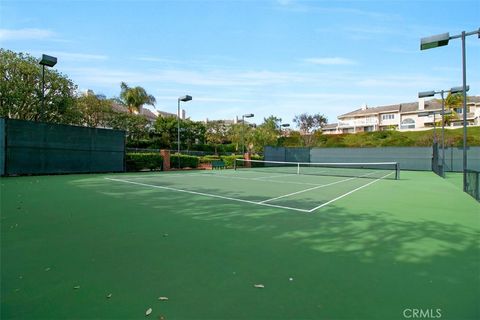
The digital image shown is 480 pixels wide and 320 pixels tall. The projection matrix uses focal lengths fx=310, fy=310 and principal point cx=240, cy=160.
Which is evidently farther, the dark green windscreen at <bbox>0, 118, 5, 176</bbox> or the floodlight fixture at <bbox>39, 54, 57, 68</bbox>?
the dark green windscreen at <bbox>0, 118, 5, 176</bbox>

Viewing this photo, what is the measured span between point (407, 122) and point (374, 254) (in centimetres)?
6840

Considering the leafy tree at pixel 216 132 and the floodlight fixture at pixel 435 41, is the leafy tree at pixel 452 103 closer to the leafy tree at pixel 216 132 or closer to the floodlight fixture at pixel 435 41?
the leafy tree at pixel 216 132

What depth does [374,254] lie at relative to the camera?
12.8ft

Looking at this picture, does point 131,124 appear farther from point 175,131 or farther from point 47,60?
point 47,60

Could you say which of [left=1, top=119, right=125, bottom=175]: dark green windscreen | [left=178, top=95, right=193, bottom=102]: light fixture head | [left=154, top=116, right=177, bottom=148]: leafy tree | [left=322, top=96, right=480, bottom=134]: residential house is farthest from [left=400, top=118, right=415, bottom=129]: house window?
[left=1, top=119, right=125, bottom=175]: dark green windscreen

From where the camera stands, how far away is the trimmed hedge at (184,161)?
23969 mm

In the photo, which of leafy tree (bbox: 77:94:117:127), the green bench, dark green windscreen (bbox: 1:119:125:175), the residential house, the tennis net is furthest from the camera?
the residential house

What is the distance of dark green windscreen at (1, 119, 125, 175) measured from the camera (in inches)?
607

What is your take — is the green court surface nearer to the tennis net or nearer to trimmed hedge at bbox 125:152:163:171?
the tennis net

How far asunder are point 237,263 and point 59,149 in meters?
16.9

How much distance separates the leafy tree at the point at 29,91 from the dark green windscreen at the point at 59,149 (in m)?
9.15

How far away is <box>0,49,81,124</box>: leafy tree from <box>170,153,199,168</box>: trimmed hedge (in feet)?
35.9

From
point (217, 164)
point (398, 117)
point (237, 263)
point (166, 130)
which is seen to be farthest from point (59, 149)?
point (398, 117)

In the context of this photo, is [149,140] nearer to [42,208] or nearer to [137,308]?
[42,208]
